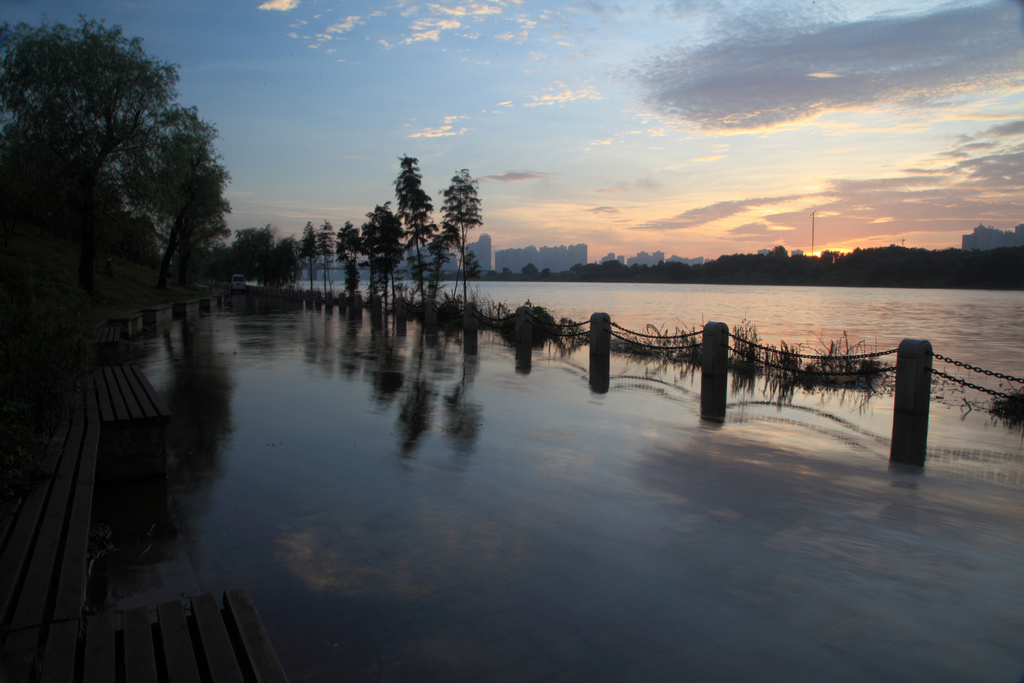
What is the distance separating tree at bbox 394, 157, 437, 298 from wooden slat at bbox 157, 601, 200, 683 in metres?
28.3

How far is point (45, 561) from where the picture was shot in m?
2.61

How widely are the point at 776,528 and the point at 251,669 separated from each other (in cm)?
355

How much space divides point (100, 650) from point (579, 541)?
105 inches

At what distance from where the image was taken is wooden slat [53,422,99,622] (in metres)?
2.30

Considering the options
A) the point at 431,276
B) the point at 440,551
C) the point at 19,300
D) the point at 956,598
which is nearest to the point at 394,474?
the point at 440,551

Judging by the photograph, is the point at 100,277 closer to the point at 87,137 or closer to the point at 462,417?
the point at 87,137

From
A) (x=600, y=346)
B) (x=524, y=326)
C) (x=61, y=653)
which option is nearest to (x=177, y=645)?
(x=61, y=653)

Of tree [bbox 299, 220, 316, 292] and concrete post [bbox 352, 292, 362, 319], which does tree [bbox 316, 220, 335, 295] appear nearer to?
tree [bbox 299, 220, 316, 292]

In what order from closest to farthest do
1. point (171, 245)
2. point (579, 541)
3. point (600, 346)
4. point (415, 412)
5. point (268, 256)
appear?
point (579, 541) < point (415, 412) < point (600, 346) < point (171, 245) < point (268, 256)

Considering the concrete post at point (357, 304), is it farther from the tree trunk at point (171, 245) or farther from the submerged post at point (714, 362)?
the submerged post at point (714, 362)

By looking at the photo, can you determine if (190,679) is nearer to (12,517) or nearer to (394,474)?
(12,517)

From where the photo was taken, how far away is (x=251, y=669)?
212 centimetres

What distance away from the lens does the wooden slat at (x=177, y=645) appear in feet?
6.71

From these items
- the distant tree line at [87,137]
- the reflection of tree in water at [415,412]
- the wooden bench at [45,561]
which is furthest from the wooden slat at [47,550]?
the distant tree line at [87,137]
